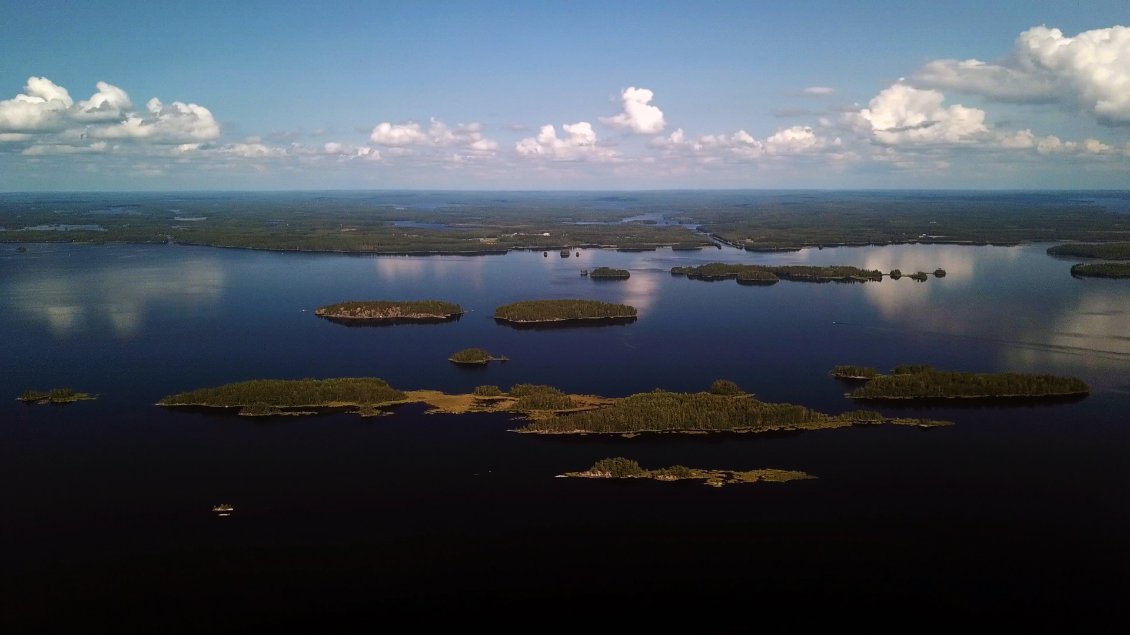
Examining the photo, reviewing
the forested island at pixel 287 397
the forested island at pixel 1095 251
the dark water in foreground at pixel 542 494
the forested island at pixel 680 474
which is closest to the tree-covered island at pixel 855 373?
the dark water in foreground at pixel 542 494

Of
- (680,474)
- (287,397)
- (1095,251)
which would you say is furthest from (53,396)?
(1095,251)

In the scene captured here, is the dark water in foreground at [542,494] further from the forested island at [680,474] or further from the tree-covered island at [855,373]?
the tree-covered island at [855,373]

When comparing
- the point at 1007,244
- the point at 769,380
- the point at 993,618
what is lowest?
the point at 993,618

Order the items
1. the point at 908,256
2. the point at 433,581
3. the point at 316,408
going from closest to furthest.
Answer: the point at 433,581, the point at 316,408, the point at 908,256

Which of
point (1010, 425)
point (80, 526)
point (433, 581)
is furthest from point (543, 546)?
point (1010, 425)

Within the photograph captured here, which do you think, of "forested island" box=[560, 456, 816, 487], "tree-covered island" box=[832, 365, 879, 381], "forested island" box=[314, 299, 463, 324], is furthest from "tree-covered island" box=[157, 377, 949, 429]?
"forested island" box=[314, 299, 463, 324]

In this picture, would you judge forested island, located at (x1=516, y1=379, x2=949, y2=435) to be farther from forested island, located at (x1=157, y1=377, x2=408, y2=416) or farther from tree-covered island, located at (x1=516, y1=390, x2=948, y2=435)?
forested island, located at (x1=157, y1=377, x2=408, y2=416)

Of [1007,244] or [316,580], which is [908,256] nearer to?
[1007,244]
